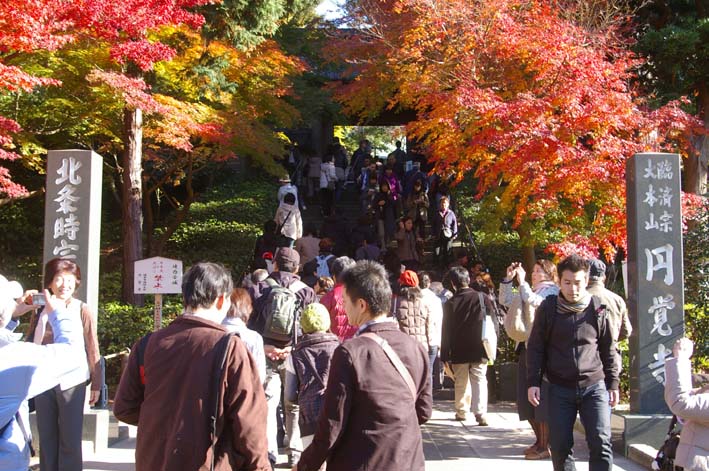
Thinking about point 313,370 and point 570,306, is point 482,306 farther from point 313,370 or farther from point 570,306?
point 313,370

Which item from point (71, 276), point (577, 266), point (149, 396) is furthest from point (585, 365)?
point (71, 276)

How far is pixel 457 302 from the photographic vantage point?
9016 mm

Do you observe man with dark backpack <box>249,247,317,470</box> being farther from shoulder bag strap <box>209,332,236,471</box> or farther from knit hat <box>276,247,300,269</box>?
shoulder bag strap <box>209,332,236,471</box>

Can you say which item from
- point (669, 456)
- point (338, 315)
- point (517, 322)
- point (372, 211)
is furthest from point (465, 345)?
point (372, 211)

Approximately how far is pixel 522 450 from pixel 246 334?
13.3 feet

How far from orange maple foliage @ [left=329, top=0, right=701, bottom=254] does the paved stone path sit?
3.36 m

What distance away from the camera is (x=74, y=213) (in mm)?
8109

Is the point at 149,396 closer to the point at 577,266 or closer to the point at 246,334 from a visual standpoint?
the point at 246,334

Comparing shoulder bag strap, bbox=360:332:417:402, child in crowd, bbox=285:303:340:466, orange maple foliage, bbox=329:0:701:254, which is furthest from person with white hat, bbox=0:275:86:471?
orange maple foliage, bbox=329:0:701:254

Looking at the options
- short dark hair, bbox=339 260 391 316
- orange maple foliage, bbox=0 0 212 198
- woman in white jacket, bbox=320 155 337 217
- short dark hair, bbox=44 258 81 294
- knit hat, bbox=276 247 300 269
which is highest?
orange maple foliage, bbox=0 0 212 198

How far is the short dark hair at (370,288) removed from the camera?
3.76 meters

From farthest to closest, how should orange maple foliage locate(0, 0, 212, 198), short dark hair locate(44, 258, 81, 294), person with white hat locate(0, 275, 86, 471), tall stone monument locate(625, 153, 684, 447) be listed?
orange maple foliage locate(0, 0, 212, 198), tall stone monument locate(625, 153, 684, 447), short dark hair locate(44, 258, 81, 294), person with white hat locate(0, 275, 86, 471)

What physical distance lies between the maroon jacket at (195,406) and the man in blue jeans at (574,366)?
266cm

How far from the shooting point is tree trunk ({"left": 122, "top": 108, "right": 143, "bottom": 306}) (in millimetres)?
13617
